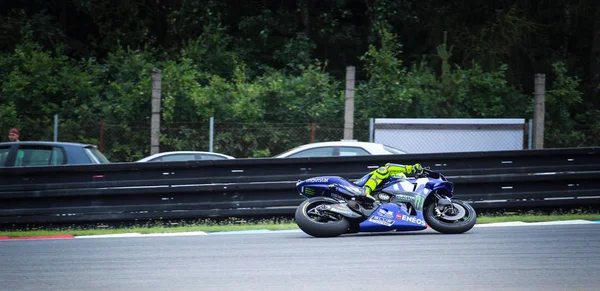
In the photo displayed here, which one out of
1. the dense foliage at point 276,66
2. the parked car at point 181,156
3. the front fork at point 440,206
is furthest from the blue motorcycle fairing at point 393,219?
the dense foliage at point 276,66

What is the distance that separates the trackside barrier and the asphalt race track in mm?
1563

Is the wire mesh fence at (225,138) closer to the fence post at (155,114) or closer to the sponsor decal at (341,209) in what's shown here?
the fence post at (155,114)

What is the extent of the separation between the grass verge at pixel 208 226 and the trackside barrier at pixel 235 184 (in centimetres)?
17

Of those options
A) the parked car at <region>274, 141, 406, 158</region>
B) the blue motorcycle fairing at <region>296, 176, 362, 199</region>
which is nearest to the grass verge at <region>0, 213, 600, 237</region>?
the blue motorcycle fairing at <region>296, 176, 362, 199</region>

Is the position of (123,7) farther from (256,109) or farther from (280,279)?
(280,279)

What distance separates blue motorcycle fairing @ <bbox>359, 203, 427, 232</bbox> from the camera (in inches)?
412

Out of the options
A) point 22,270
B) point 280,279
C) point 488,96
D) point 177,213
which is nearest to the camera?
point 280,279

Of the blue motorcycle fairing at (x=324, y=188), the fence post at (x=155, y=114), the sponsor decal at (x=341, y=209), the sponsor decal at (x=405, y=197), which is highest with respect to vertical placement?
the fence post at (x=155, y=114)

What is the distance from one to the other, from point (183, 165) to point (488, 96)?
12625 millimetres

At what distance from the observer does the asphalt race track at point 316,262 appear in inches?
287

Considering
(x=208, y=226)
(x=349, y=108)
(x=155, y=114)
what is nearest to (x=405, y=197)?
(x=208, y=226)

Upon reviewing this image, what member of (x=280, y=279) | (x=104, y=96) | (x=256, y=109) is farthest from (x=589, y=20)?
(x=280, y=279)

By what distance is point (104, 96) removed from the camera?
23969mm

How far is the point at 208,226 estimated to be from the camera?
488 inches
